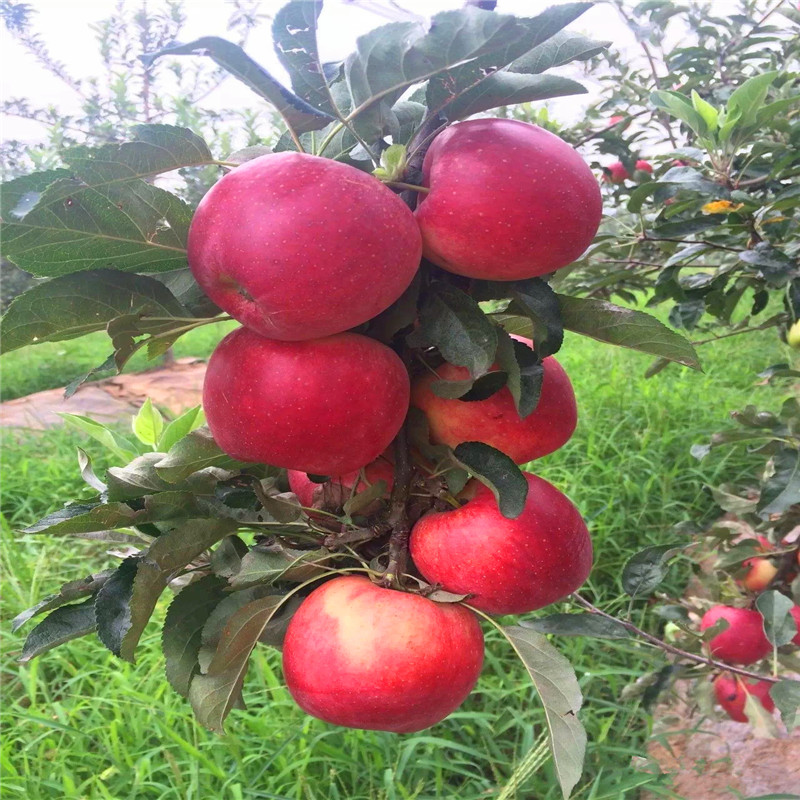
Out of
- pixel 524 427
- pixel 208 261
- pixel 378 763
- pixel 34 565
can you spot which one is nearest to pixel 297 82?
pixel 208 261

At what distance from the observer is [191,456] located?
0.56m

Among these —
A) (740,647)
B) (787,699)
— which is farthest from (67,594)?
(740,647)

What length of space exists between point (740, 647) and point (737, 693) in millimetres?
99

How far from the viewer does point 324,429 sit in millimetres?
466

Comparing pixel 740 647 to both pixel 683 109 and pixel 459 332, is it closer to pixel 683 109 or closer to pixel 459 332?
pixel 683 109

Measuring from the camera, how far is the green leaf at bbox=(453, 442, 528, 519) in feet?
1.56

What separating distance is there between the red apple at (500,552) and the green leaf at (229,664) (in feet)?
0.40

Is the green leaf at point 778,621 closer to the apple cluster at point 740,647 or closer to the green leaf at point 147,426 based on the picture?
the apple cluster at point 740,647

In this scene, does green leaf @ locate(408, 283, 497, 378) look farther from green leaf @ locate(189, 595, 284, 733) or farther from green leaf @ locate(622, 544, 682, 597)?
green leaf @ locate(622, 544, 682, 597)

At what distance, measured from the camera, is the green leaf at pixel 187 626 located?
0.56 metres

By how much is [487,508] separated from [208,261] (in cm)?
26

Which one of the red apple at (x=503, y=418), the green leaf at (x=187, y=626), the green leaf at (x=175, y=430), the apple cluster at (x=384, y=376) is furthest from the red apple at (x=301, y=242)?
the green leaf at (x=175, y=430)

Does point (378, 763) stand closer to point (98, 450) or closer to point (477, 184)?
point (477, 184)

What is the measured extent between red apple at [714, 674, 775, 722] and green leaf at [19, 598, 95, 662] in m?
1.03
